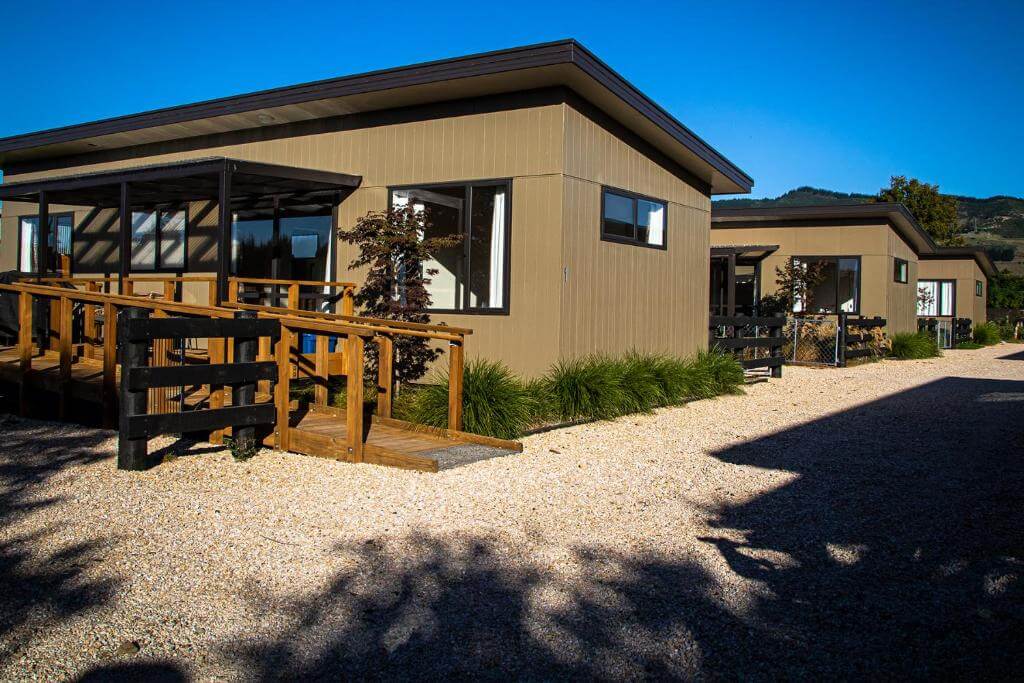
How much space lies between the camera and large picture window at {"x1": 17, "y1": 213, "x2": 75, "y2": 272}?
1480 centimetres

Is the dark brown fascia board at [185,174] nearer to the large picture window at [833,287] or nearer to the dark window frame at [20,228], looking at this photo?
the dark window frame at [20,228]

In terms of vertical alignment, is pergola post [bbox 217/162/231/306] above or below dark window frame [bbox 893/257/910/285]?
below

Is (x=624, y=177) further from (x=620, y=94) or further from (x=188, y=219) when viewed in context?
(x=188, y=219)

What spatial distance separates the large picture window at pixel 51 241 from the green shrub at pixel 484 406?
908 cm

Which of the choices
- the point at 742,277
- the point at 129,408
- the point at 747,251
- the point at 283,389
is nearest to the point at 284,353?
the point at 283,389

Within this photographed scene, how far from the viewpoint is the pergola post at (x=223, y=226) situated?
30.5 ft

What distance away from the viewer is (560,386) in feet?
30.5

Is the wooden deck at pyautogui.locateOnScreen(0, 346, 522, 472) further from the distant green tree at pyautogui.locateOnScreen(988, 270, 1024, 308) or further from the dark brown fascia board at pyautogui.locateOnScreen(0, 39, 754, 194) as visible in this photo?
the distant green tree at pyautogui.locateOnScreen(988, 270, 1024, 308)

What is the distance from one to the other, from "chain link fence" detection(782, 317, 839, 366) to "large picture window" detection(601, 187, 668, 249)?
6843 mm

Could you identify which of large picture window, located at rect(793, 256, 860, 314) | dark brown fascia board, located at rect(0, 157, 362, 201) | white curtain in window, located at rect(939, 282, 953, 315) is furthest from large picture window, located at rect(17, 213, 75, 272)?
white curtain in window, located at rect(939, 282, 953, 315)

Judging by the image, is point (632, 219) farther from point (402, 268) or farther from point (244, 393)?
point (244, 393)

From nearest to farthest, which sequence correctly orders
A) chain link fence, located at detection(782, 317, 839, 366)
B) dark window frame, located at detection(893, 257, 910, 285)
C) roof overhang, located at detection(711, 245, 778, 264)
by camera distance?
chain link fence, located at detection(782, 317, 839, 366), roof overhang, located at detection(711, 245, 778, 264), dark window frame, located at detection(893, 257, 910, 285)

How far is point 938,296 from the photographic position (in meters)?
31.0

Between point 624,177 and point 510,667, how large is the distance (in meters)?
8.66
